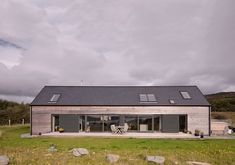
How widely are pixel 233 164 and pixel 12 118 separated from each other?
38049mm

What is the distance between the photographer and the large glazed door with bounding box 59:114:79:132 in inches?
1168

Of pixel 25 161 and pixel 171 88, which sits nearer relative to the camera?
pixel 25 161

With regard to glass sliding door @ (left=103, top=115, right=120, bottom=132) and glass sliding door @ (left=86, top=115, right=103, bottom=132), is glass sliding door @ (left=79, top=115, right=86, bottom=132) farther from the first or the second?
glass sliding door @ (left=103, top=115, right=120, bottom=132)

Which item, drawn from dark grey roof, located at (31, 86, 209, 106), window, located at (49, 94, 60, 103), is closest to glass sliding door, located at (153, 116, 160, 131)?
dark grey roof, located at (31, 86, 209, 106)

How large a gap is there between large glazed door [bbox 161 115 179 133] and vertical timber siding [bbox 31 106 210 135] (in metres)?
0.47

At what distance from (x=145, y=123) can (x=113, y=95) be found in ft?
13.8

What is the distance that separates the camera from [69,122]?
29.7 m

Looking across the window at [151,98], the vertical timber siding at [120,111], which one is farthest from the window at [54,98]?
the window at [151,98]

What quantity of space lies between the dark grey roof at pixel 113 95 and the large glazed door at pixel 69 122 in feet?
3.98

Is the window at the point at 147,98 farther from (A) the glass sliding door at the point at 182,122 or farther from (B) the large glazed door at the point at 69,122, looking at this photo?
(B) the large glazed door at the point at 69,122

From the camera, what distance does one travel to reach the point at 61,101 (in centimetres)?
3019

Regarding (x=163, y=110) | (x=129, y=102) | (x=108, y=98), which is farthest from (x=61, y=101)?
(x=163, y=110)

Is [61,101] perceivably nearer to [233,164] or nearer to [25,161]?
[25,161]

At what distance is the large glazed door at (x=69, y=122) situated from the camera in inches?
1168
